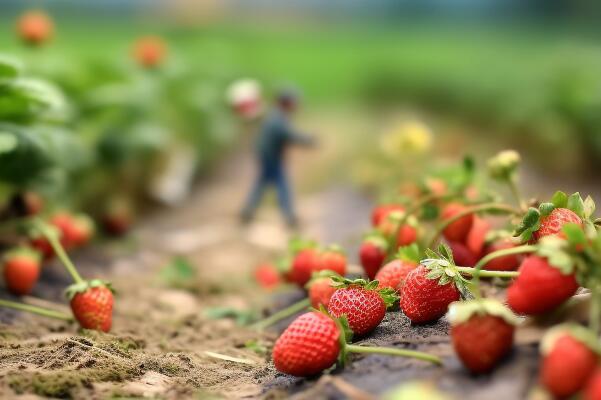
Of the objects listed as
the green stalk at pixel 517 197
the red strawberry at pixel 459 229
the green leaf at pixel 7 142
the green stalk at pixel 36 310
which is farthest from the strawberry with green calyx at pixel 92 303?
the green stalk at pixel 517 197

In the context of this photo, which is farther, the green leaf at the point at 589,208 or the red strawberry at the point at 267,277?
Answer: the red strawberry at the point at 267,277

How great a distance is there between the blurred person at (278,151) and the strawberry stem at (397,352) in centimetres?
307

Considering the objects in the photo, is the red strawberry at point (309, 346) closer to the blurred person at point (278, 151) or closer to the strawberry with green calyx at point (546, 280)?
the strawberry with green calyx at point (546, 280)

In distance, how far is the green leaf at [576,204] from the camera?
2.12 meters

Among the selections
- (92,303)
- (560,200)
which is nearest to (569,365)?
(560,200)

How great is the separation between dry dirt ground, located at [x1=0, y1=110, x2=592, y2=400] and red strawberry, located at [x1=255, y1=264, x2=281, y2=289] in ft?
0.20

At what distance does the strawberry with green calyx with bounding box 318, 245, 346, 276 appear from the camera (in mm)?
2617

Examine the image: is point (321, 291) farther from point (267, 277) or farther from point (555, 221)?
point (267, 277)

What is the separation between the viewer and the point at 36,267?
3.13 meters

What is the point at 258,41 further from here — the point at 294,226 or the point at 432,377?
the point at 432,377

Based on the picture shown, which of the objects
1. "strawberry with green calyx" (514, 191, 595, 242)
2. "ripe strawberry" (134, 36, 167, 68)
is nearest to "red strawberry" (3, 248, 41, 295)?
"strawberry with green calyx" (514, 191, 595, 242)

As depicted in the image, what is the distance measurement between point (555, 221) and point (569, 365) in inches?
25.7

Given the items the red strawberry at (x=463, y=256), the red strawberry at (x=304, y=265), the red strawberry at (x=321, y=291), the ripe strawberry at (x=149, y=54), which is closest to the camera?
the red strawberry at (x=321, y=291)

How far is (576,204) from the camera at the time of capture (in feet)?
6.97
